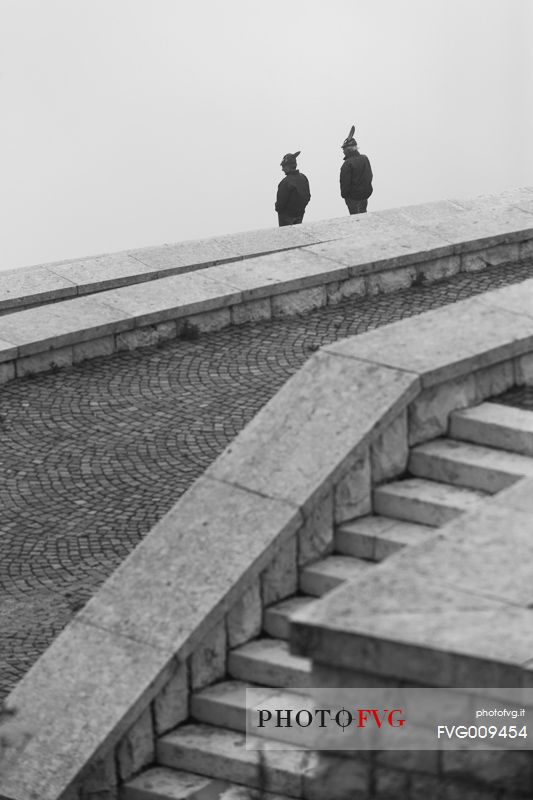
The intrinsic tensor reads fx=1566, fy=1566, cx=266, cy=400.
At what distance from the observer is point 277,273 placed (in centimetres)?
1120

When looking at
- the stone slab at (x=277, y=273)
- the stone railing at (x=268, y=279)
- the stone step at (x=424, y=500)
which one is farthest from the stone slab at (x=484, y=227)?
the stone step at (x=424, y=500)

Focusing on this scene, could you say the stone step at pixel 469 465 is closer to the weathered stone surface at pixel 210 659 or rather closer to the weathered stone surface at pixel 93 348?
the weathered stone surface at pixel 210 659

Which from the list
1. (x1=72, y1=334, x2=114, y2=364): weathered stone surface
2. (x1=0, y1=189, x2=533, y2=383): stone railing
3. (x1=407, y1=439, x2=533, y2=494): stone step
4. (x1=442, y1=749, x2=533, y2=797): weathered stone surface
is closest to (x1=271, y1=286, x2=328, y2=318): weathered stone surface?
(x1=0, y1=189, x2=533, y2=383): stone railing

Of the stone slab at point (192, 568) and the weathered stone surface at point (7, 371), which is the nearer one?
the stone slab at point (192, 568)

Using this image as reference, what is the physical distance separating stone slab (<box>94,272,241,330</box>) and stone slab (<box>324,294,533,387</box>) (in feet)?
10.3

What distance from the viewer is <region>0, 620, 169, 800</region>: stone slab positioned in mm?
6414

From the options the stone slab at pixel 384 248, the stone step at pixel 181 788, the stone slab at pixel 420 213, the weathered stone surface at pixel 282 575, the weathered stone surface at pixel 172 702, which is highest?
the stone slab at pixel 420 213

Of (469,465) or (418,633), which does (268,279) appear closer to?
(469,465)

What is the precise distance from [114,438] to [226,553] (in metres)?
2.71

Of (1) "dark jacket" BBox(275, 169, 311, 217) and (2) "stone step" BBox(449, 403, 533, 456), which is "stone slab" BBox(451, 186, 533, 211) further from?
(2) "stone step" BBox(449, 403, 533, 456)

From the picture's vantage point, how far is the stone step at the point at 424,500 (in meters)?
6.83

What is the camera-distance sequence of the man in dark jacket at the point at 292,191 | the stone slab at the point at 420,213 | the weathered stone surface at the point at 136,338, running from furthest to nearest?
the man in dark jacket at the point at 292,191
the stone slab at the point at 420,213
the weathered stone surface at the point at 136,338

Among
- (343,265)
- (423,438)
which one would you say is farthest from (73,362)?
(423,438)

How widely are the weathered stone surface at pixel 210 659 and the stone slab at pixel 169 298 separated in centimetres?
419
